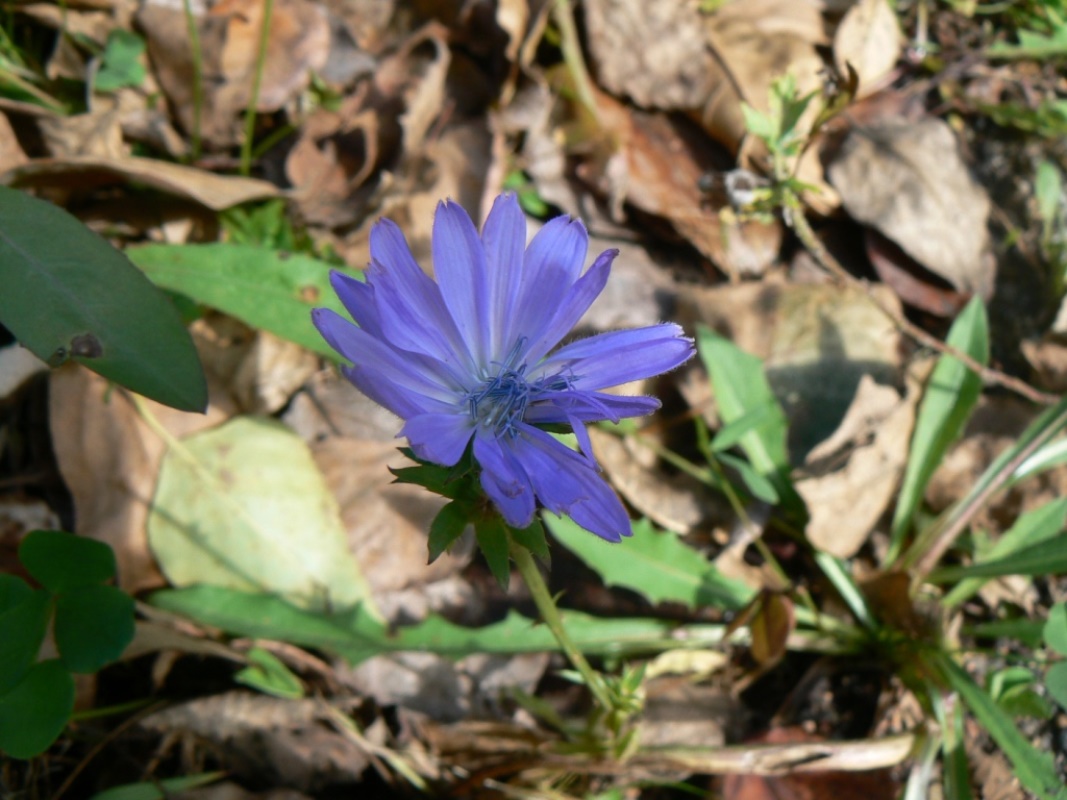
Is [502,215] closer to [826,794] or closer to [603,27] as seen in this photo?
[826,794]

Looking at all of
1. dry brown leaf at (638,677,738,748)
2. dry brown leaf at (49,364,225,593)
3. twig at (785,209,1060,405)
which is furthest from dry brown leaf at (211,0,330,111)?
dry brown leaf at (638,677,738,748)

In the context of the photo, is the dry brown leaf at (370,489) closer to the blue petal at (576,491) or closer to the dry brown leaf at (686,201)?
the blue petal at (576,491)

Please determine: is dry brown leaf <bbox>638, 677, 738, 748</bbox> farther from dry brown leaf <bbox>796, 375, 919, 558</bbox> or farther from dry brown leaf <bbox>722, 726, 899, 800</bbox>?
dry brown leaf <bbox>796, 375, 919, 558</bbox>

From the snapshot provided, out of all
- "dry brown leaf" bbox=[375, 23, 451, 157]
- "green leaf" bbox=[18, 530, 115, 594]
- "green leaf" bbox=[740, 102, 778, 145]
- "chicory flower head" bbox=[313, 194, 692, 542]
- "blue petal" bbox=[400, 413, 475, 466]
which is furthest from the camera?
"dry brown leaf" bbox=[375, 23, 451, 157]

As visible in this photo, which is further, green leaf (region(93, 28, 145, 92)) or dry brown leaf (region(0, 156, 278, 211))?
green leaf (region(93, 28, 145, 92))

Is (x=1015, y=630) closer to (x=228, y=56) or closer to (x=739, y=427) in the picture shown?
(x=739, y=427)

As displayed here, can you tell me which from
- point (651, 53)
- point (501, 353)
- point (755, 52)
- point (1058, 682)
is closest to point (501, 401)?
point (501, 353)
